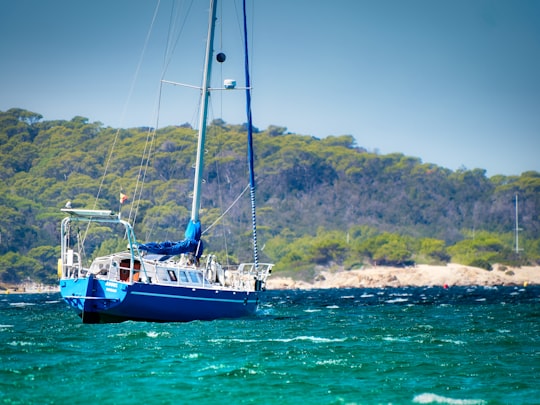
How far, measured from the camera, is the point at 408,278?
560 feet

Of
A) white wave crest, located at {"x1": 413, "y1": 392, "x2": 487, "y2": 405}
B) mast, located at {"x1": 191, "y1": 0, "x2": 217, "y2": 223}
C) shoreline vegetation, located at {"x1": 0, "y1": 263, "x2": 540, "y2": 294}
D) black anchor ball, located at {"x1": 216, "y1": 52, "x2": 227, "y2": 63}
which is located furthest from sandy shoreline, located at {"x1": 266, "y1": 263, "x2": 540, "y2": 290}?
white wave crest, located at {"x1": 413, "y1": 392, "x2": 487, "y2": 405}

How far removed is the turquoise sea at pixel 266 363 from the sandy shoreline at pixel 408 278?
382ft

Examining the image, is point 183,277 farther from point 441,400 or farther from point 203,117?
point 441,400

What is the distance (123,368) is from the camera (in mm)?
29609

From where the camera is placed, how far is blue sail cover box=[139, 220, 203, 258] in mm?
47469

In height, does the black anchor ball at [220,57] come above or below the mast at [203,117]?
above

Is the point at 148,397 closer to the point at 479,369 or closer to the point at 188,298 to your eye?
the point at 479,369

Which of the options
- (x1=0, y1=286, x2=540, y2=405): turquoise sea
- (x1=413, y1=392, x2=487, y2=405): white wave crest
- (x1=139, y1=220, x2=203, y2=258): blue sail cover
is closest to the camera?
(x1=413, y1=392, x2=487, y2=405): white wave crest

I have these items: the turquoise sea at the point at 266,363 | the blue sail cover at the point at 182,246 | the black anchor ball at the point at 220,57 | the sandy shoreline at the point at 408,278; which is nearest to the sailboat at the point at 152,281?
the blue sail cover at the point at 182,246

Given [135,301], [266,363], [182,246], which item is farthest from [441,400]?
[182,246]

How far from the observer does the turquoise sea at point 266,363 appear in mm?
25297

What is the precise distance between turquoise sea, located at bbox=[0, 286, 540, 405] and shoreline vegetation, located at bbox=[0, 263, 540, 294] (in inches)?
4551

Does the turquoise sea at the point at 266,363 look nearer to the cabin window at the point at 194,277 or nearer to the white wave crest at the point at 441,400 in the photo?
the white wave crest at the point at 441,400

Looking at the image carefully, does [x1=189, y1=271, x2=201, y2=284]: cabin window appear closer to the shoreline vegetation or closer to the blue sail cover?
the blue sail cover
